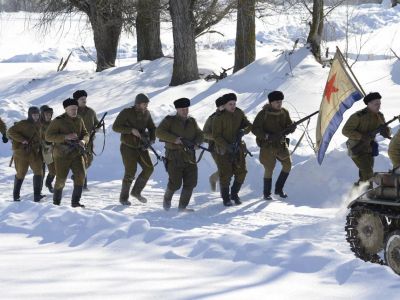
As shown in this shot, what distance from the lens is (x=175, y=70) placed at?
2164 centimetres

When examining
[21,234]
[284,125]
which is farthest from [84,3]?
[21,234]

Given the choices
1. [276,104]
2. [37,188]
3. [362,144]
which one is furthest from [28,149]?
[362,144]

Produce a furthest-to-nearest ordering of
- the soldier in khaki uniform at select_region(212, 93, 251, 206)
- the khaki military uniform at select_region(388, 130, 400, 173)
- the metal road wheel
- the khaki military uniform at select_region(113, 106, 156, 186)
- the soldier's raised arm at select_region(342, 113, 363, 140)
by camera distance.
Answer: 1. the khaki military uniform at select_region(113, 106, 156, 186)
2. the soldier in khaki uniform at select_region(212, 93, 251, 206)
3. the soldier's raised arm at select_region(342, 113, 363, 140)
4. the khaki military uniform at select_region(388, 130, 400, 173)
5. the metal road wheel

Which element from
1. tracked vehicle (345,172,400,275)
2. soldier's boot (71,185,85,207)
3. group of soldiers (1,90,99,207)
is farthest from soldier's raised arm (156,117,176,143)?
tracked vehicle (345,172,400,275)

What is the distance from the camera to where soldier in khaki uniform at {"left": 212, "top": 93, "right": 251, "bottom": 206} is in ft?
39.7

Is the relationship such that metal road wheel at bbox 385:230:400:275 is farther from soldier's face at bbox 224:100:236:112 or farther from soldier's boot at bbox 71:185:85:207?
soldier's boot at bbox 71:185:85:207

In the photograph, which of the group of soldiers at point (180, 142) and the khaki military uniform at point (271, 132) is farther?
the khaki military uniform at point (271, 132)

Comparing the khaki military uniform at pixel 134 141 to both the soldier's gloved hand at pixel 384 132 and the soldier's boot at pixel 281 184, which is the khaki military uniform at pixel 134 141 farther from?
the soldier's gloved hand at pixel 384 132

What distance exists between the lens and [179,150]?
38.8ft

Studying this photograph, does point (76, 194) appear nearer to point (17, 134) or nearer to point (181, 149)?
point (181, 149)

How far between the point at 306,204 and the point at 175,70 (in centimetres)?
953

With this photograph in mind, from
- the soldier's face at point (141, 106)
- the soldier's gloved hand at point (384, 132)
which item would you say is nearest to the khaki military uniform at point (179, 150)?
the soldier's face at point (141, 106)

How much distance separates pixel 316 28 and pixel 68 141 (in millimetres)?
10427

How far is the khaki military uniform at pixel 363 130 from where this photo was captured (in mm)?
11406
